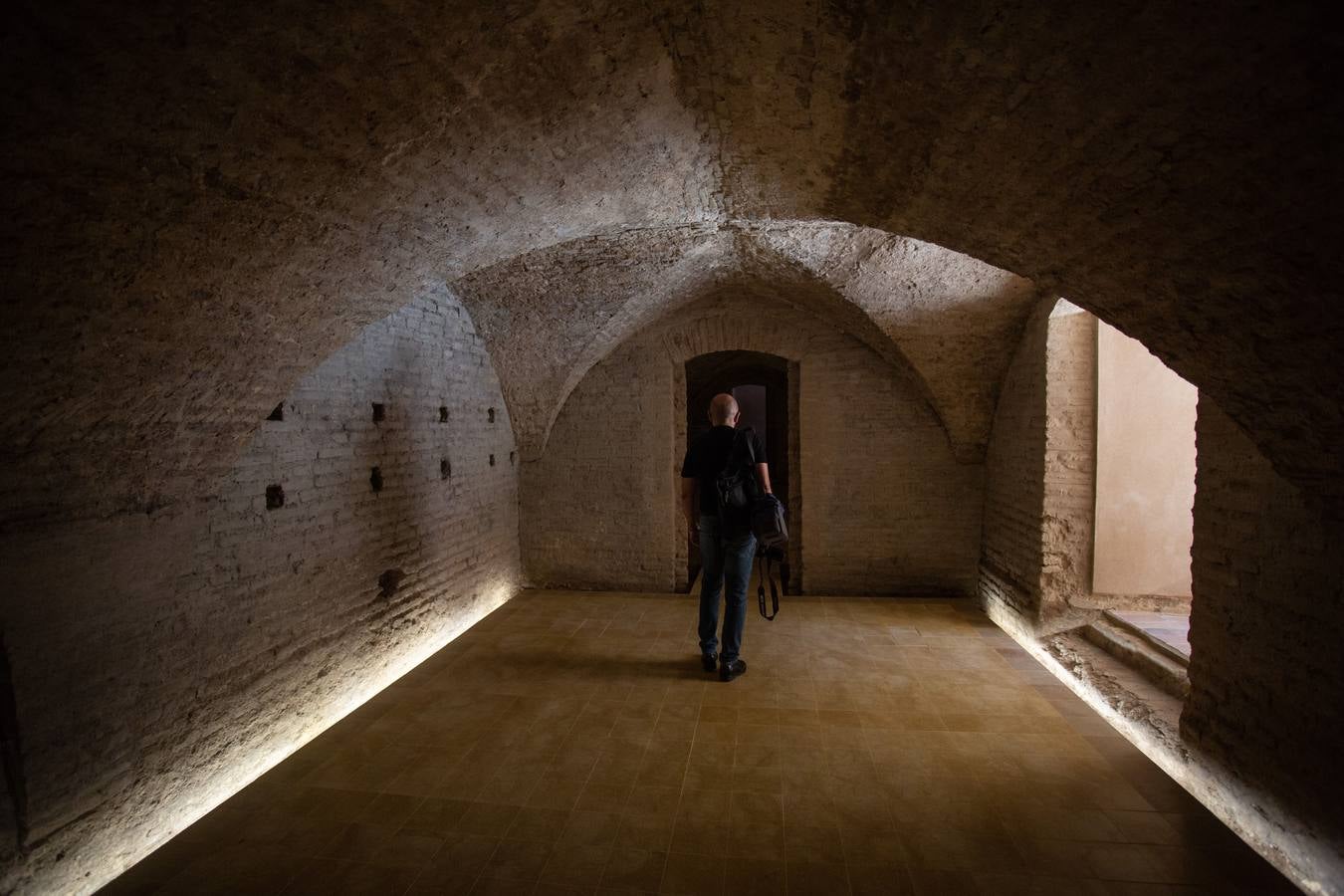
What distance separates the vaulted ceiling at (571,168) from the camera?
5.19 feet

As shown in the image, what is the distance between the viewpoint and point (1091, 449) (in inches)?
204

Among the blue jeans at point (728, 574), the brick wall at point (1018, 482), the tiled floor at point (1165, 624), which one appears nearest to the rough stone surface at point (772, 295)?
the brick wall at point (1018, 482)

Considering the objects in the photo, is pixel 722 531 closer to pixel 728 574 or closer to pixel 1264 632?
pixel 728 574

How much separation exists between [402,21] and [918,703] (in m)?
4.28

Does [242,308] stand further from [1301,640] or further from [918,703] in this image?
[1301,640]

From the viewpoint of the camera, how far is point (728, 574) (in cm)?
448

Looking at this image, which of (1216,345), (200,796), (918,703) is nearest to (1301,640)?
(1216,345)

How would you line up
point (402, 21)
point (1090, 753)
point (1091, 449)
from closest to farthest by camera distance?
point (402, 21)
point (1090, 753)
point (1091, 449)

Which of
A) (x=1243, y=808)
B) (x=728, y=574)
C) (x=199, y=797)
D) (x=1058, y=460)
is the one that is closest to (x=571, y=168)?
(x=728, y=574)

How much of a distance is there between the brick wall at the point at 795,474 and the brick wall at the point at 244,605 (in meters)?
1.53

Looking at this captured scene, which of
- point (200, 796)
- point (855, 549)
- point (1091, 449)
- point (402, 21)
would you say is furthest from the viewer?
point (855, 549)

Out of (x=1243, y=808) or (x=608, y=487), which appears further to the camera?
(x=608, y=487)

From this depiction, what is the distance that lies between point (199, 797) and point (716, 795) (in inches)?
101

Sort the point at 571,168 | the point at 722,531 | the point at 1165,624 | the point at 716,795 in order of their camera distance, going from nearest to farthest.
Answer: the point at 571,168
the point at 716,795
the point at 722,531
the point at 1165,624
